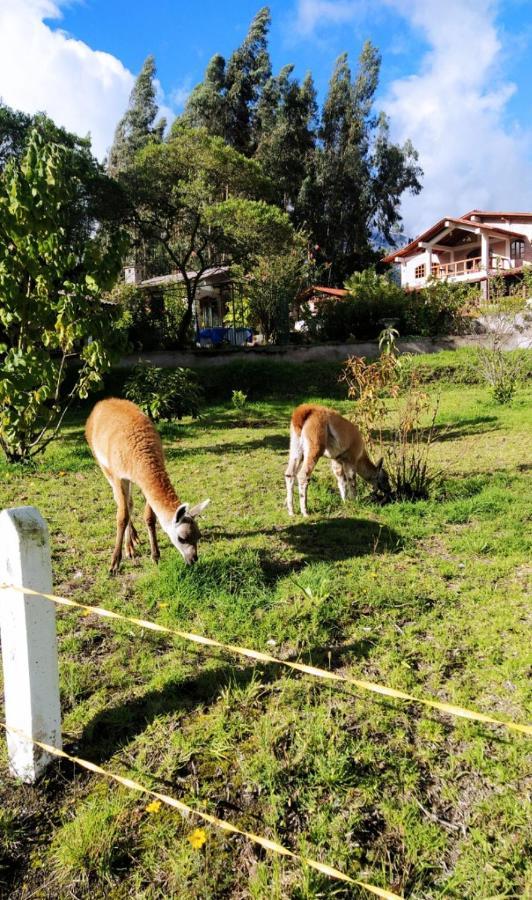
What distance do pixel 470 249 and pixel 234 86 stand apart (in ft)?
69.9

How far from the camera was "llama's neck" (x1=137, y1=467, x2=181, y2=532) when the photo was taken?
15.4ft

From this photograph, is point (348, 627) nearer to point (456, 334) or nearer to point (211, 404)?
point (211, 404)

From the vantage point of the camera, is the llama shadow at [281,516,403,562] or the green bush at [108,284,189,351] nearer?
the llama shadow at [281,516,403,562]

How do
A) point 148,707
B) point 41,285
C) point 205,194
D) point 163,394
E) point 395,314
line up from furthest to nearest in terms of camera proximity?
point 395,314, point 205,194, point 163,394, point 41,285, point 148,707

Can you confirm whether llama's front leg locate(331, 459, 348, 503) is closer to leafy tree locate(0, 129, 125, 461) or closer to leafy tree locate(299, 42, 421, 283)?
leafy tree locate(0, 129, 125, 461)

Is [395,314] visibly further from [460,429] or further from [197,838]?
[197,838]

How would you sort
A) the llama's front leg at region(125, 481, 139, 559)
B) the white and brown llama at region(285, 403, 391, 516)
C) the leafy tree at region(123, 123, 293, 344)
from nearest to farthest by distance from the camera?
the llama's front leg at region(125, 481, 139, 559)
the white and brown llama at region(285, 403, 391, 516)
the leafy tree at region(123, 123, 293, 344)

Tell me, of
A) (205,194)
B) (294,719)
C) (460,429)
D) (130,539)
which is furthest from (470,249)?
(294,719)

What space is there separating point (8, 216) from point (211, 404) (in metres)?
9.54

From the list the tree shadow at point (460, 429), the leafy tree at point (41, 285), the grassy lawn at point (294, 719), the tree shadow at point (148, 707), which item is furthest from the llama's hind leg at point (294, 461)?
the tree shadow at point (460, 429)

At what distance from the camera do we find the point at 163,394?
11.3m

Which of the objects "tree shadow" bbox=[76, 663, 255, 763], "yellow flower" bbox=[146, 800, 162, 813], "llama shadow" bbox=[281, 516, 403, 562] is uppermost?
"llama shadow" bbox=[281, 516, 403, 562]

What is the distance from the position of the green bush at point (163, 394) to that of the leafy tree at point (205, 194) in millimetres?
10348

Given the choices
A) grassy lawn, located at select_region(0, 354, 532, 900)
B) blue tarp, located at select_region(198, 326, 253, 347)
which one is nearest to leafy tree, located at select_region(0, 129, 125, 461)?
grassy lawn, located at select_region(0, 354, 532, 900)
